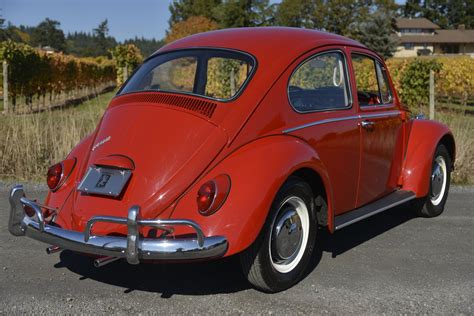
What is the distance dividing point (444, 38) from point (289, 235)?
9385cm

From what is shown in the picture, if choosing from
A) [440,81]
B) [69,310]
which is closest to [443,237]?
[69,310]

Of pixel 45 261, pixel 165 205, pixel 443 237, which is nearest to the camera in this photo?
pixel 165 205

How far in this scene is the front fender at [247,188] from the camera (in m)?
3.29

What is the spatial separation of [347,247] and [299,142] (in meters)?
1.43

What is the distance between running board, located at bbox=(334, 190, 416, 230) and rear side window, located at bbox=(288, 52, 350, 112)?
864 mm

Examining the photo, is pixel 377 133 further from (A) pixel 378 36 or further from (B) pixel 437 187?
(A) pixel 378 36

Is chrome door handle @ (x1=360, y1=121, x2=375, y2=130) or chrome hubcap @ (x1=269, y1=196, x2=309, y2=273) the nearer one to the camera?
chrome hubcap @ (x1=269, y1=196, x2=309, y2=273)

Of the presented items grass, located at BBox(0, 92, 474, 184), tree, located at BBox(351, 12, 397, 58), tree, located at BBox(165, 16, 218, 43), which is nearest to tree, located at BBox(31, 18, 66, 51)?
tree, located at BBox(165, 16, 218, 43)

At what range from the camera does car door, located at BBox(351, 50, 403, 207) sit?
185 inches

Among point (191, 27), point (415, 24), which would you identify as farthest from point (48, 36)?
point (415, 24)

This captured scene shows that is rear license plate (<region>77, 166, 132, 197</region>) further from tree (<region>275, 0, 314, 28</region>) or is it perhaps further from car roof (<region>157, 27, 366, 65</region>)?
tree (<region>275, 0, 314, 28</region>)

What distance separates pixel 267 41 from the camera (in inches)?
169

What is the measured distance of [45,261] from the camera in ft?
14.5

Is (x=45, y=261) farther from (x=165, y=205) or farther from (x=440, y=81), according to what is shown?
(x=440, y=81)
